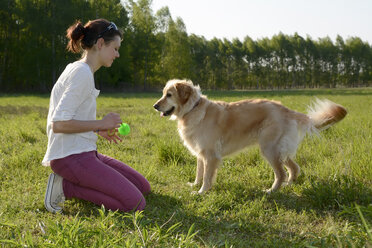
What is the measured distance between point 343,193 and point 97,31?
295 cm

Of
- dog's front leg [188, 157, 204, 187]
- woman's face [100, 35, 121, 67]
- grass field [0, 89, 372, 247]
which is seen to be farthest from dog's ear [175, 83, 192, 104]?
woman's face [100, 35, 121, 67]

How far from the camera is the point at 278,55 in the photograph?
61.1 metres

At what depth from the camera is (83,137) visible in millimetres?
3199

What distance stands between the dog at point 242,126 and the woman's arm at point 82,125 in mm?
1260

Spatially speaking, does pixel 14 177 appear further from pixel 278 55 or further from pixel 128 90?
pixel 278 55

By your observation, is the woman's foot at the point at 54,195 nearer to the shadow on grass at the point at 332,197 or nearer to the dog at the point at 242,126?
the dog at the point at 242,126

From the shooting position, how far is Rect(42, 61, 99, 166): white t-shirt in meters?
2.96

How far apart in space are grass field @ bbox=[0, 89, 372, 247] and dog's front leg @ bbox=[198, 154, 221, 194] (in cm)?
12

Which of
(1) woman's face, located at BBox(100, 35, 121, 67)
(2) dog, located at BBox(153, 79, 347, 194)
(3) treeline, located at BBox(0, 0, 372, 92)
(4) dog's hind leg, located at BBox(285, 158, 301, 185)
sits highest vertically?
(3) treeline, located at BBox(0, 0, 372, 92)

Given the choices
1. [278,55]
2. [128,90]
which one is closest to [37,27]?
[128,90]

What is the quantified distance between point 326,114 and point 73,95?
10.1ft

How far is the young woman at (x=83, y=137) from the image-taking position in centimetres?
302

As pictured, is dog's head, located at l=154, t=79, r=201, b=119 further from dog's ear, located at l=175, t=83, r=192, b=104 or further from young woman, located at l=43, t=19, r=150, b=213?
young woman, located at l=43, t=19, r=150, b=213

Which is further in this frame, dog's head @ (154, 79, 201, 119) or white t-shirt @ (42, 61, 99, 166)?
dog's head @ (154, 79, 201, 119)
